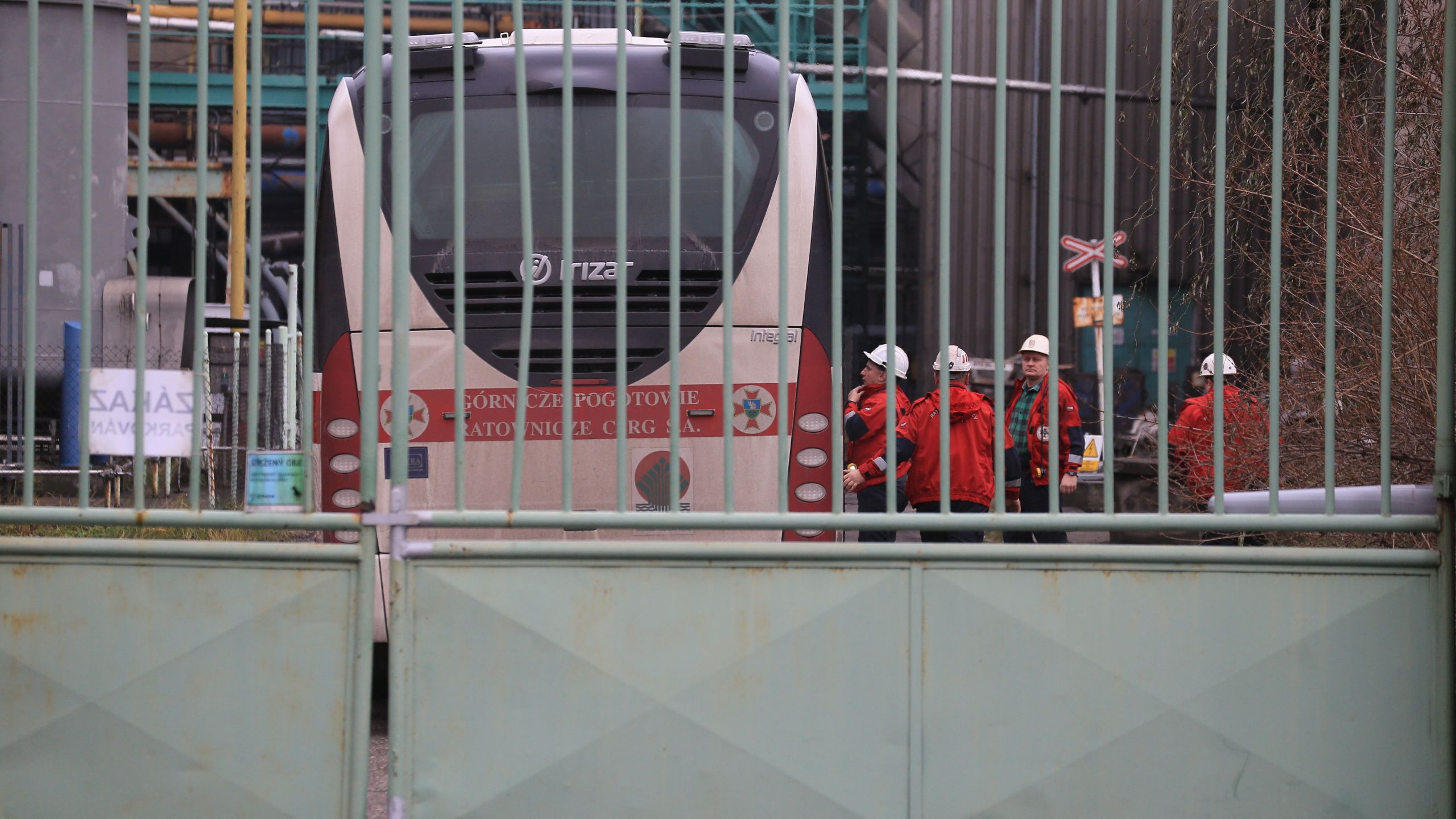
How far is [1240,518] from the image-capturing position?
3.12 metres

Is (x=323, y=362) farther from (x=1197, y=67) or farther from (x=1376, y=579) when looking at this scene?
(x=1197, y=67)

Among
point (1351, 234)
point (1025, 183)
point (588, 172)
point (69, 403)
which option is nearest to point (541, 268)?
point (588, 172)

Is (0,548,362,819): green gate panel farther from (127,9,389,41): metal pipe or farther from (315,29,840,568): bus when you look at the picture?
(127,9,389,41): metal pipe

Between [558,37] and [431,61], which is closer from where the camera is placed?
[431,61]

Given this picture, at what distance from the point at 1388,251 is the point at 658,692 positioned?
83.9 inches

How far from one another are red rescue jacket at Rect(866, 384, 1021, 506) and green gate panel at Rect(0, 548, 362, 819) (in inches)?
174

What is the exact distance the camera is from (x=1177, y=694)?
3145 millimetres

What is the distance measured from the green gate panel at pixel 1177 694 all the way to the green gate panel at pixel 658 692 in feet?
0.57

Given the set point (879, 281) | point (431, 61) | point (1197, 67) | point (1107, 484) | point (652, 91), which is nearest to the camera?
point (1107, 484)

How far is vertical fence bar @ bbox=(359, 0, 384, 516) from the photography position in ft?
10.3

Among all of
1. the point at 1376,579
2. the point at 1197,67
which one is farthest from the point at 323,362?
the point at 1197,67

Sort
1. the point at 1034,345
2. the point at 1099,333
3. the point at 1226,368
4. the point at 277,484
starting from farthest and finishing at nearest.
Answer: the point at 1099,333
the point at 1034,345
the point at 1226,368
the point at 277,484

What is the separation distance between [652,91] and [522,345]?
3.27m

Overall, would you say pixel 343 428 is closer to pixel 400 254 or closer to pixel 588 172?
pixel 588 172
